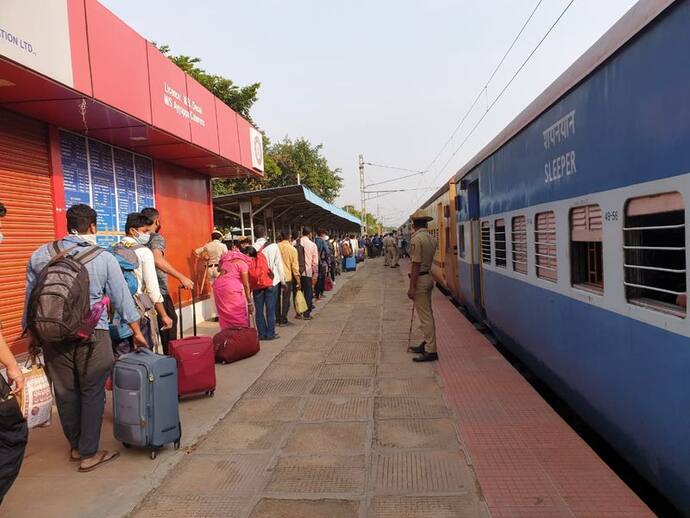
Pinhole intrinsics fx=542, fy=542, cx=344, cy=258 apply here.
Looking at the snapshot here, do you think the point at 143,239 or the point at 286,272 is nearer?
the point at 143,239

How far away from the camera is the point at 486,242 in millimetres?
8055

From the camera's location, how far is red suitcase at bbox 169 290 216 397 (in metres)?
5.17

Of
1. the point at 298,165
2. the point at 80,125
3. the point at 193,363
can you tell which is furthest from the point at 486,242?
the point at 298,165

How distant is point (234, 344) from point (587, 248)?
4.51 m

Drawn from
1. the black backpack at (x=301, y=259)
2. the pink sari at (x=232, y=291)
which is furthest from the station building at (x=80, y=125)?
the black backpack at (x=301, y=259)

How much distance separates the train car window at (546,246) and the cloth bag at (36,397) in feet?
12.9

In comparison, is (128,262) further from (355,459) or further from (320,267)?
(320,267)

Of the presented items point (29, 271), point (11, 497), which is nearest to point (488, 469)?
point (11, 497)

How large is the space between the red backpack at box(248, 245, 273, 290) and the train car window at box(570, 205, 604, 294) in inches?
199

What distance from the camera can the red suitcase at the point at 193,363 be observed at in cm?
517

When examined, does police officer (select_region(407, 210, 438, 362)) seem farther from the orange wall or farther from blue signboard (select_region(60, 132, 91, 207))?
the orange wall


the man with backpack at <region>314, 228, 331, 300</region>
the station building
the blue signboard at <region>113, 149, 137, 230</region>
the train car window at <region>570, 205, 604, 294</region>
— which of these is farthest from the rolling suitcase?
the train car window at <region>570, 205, 604, 294</region>

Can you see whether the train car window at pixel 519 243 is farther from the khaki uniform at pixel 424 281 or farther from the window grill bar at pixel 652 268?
the window grill bar at pixel 652 268

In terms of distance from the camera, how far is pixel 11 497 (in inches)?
139
